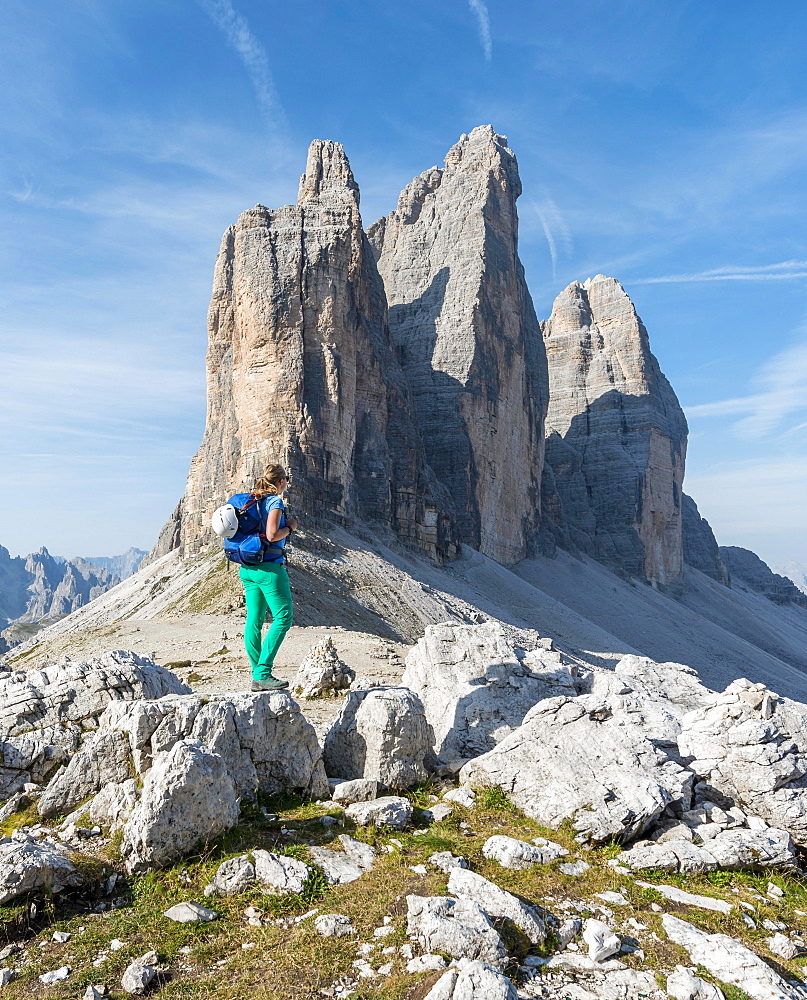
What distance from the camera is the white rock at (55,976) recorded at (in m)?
4.27

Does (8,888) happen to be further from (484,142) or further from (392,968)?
(484,142)

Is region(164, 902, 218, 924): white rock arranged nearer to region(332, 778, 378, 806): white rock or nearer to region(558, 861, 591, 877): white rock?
region(332, 778, 378, 806): white rock

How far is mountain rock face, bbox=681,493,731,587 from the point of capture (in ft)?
→ 411

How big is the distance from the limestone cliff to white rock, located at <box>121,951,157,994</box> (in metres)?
48.6

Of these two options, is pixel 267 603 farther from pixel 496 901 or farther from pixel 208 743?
pixel 496 901

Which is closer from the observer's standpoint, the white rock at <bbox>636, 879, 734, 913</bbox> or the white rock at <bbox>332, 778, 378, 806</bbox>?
the white rock at <bbox>636, 879, 734, 913</bbox>

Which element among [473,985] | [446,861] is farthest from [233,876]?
[473,985]

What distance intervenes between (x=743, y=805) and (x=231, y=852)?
204 inches

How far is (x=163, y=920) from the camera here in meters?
4.95

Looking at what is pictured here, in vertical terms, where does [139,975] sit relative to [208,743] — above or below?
below

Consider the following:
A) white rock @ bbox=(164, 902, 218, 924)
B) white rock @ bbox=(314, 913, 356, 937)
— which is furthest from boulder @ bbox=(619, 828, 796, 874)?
white rock @ bbox=(164, 902, 218, 924)

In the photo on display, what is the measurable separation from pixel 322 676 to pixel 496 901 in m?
7.29

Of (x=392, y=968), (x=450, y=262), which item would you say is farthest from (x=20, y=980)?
(x=450, y=262)

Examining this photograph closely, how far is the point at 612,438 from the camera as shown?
110 metres
